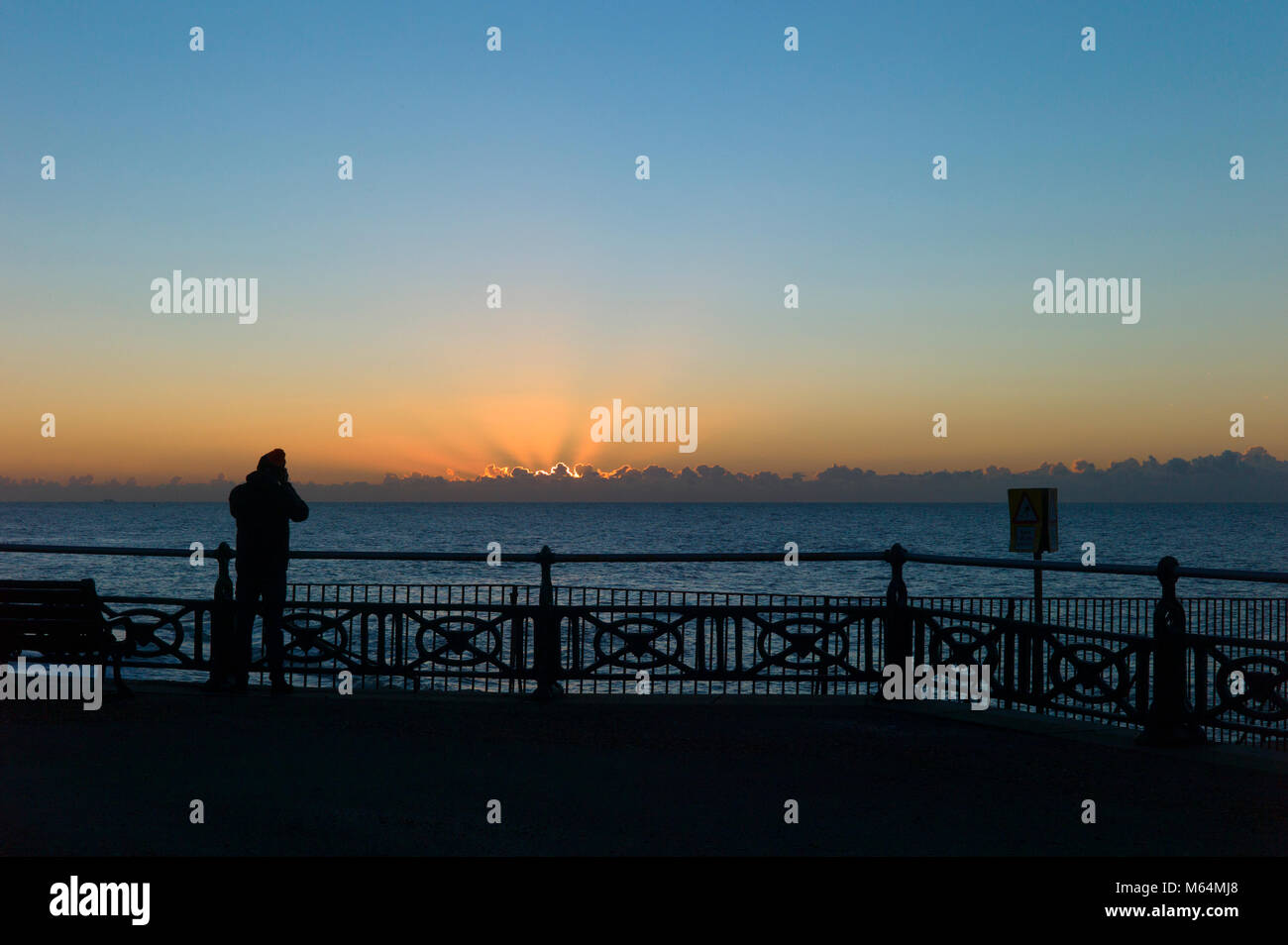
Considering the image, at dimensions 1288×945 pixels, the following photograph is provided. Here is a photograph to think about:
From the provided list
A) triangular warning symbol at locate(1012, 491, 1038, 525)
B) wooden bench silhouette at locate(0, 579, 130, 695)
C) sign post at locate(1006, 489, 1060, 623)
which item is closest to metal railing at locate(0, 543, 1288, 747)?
Answer: wooden bench silhouette at locate(0, 579, 130, 695)

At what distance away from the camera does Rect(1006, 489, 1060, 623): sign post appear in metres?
13.8

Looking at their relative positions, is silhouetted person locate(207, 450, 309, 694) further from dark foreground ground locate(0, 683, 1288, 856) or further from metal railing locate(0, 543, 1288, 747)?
dark foreground ground locate(0, 683, 1288, 856)

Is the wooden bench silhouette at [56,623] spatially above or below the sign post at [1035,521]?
below

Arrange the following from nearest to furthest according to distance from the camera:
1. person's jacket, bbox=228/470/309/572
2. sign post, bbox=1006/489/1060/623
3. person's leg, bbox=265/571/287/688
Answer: person's leg, bbox=265/571/287/688 → person's jacket, bbox=228/470/309/572 → sign post, bbox=1006/489/1060/623

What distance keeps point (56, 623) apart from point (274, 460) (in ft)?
8.26

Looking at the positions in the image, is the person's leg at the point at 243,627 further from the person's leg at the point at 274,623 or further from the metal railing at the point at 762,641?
the metal railing at the point at 762,641

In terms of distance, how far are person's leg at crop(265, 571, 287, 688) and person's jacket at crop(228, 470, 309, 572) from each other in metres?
0.16

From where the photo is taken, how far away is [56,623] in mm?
10359

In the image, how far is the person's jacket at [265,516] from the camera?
37.7ft

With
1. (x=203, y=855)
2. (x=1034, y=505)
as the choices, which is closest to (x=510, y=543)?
(x=1034, y=505)

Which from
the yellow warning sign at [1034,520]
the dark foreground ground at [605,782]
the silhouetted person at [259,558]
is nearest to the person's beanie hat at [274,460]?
the silhouetted person at [259,558]

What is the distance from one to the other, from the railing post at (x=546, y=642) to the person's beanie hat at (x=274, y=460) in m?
2.84
